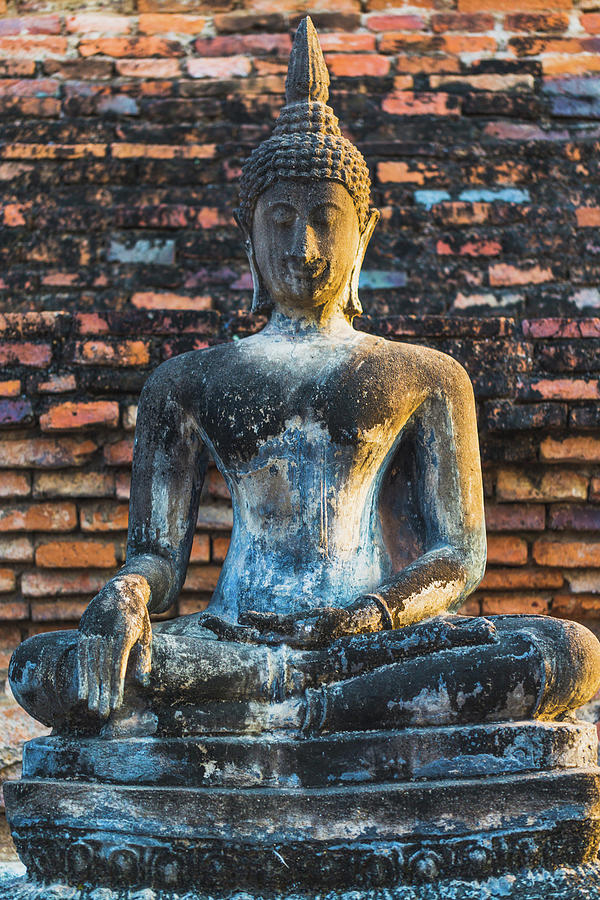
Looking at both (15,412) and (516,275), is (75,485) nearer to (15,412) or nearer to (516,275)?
(15,412)

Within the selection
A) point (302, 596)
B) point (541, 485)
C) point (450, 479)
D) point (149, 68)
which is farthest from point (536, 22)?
point (302, 596)

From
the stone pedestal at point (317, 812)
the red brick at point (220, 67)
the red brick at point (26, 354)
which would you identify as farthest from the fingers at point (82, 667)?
the red brick at point (220, 67)

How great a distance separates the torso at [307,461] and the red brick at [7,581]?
140 centimetres

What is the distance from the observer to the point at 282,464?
3295 millimetres

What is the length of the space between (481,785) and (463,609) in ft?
6.31

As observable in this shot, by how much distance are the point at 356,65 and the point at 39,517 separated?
2456 millimetres

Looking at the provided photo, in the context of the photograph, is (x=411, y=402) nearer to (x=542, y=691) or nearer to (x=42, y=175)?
(x=542, y=691)

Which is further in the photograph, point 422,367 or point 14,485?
point 14,485

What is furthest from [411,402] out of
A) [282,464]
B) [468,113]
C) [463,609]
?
[468,113]

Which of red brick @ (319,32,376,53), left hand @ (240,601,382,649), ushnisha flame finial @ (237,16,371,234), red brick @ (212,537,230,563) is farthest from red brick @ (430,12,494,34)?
left hand @ (240,601,382,649)

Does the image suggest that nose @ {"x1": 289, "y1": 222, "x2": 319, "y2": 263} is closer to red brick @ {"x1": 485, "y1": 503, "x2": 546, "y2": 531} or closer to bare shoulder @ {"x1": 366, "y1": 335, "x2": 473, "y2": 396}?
bare shoulder @ {"x1": 366, "y1": 335, "x2": 473, "y2": 396}

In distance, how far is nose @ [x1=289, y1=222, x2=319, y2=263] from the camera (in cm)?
333

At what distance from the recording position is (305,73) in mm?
3494

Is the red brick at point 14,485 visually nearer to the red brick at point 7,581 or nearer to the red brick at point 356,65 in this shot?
the red brick at point 7,581
